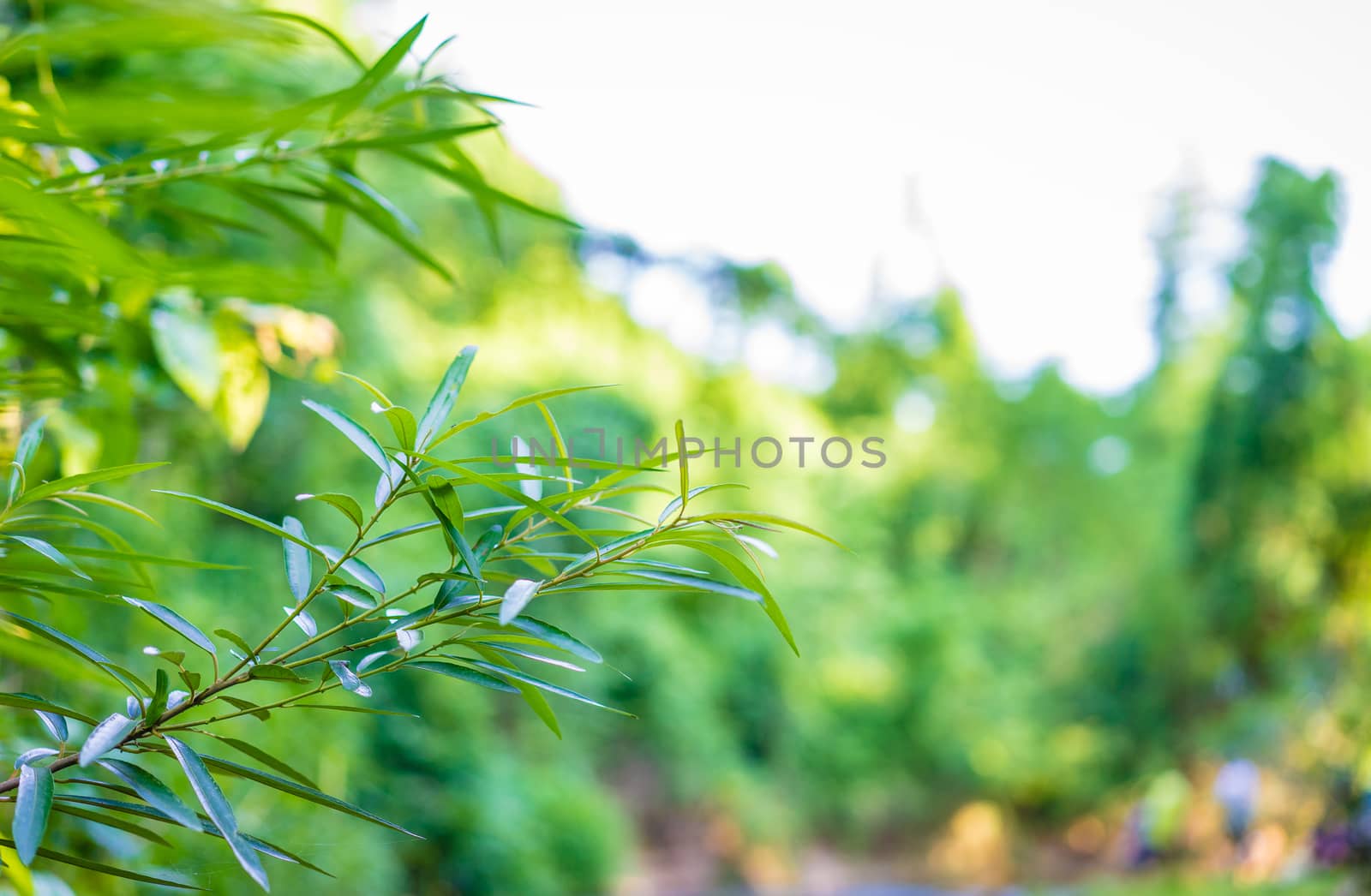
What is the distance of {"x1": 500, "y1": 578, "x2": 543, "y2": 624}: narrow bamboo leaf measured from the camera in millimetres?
198

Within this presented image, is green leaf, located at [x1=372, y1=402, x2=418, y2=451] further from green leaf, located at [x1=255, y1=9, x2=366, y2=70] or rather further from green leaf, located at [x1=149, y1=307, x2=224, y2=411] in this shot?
green leaf, located at [x1=149, y1=307, x2=224, y2=411]

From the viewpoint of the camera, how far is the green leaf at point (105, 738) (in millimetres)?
181

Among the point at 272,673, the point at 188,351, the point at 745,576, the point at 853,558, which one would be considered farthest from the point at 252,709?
the point at 853,558

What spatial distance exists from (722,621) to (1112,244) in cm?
314

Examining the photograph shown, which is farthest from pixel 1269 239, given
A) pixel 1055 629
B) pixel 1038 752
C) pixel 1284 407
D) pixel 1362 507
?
pixel 1038 752

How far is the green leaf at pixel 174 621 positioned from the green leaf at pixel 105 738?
24mm

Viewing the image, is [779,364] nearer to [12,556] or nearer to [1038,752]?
[1038,752]

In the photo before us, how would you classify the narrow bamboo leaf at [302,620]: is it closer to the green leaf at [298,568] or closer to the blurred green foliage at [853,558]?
the green leaf at [298,568]

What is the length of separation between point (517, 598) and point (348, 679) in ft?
0.17

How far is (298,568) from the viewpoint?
10.1 inches

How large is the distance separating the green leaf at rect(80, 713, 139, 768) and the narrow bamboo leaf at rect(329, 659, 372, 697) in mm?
44

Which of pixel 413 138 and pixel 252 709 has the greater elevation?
pixel 413 138

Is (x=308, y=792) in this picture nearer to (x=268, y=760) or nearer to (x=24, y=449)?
(x=268, y=760)

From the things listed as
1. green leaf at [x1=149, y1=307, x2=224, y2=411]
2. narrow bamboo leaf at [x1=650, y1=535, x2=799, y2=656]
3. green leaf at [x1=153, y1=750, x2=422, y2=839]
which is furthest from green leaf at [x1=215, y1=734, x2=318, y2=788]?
green leaf at [x1=149, y1=307, x2=224, y2=411]
